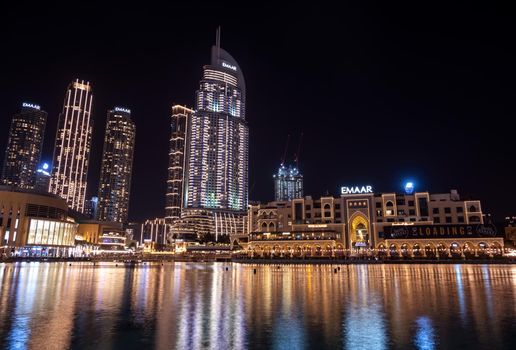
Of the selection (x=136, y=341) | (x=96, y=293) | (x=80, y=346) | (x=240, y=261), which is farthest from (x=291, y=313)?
(x=240, y=261)

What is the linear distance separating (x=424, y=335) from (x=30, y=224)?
556 ft

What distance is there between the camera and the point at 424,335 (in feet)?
52.0

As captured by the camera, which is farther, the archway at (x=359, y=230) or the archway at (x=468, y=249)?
the archway at (x=359, y=230)

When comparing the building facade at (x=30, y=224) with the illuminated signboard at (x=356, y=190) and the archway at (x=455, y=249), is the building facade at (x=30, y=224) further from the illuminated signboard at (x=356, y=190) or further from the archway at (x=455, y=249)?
the archway at (x=455, y=249)

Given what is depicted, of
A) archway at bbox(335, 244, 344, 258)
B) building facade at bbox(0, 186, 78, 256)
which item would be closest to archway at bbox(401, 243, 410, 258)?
archway at bbox(335, 244, 344, 258)

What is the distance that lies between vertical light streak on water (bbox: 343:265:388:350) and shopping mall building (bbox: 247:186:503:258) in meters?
110

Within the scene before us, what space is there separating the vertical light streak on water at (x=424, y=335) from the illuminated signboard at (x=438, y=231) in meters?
119

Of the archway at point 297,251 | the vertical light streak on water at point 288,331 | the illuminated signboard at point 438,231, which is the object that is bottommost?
the vertical light streak on water at point 288,331

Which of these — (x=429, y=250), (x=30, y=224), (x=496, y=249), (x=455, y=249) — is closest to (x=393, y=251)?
(x=429, y=250)

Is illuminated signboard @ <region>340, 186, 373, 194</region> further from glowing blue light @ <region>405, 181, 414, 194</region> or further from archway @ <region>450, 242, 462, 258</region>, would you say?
archway @ <region>450, 242, 462, 258</region>

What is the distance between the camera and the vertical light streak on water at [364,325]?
14.6 meters

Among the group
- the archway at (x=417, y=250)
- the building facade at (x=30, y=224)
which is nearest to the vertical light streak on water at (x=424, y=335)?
the archway at (x=417, y=250)

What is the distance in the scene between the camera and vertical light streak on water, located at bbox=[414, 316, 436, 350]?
1425 centimetres

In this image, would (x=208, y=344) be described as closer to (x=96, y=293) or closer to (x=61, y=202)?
(x=96, y=293)
